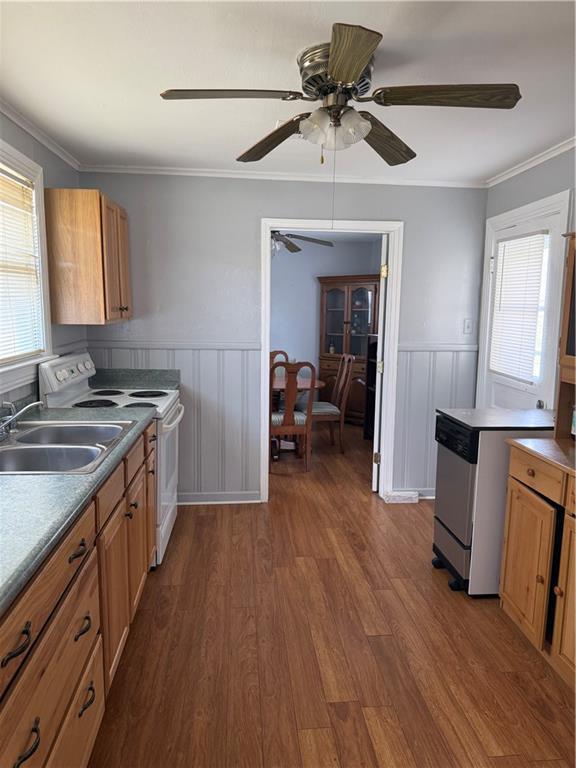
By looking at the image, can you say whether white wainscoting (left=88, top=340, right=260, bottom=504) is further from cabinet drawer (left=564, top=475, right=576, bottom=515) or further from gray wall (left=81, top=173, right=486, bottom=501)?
cabinet drawer (left=564, top=475, right=576, bottom=515)

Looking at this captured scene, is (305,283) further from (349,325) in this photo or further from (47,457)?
(47,457)

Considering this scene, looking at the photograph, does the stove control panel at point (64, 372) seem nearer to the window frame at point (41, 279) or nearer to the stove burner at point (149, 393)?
the window frame at point (41, 279)

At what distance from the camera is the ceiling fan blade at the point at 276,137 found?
1.79 metres

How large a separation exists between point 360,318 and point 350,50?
4.88 metres

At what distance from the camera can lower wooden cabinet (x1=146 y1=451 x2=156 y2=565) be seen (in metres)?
2.49

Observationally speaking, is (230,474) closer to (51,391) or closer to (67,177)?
(51,391)

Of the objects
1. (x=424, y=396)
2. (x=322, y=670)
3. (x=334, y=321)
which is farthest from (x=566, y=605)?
(x=334, y=321)

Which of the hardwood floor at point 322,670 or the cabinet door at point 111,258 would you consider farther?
the cabinet door at point 111,258

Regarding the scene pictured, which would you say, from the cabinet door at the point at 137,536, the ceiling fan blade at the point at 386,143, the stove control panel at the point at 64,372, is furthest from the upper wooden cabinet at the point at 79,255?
the ceiling fan blade at the point at 386,143

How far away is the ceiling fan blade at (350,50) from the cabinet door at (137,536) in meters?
1.67

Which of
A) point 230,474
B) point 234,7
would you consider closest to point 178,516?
point 230,474

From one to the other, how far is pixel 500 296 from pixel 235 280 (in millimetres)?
1868

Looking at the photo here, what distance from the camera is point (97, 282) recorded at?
2861 mm

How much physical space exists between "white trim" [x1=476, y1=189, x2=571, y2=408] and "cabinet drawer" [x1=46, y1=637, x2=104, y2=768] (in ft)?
8.72
